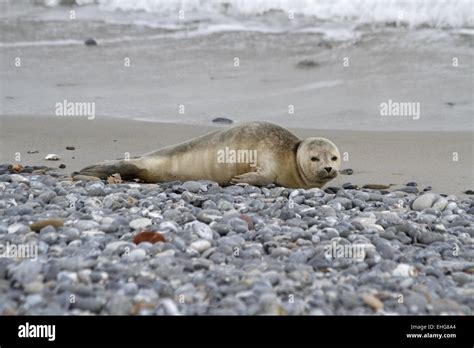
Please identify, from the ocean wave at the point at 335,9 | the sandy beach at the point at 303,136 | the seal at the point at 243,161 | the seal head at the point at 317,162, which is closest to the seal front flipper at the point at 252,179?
the seal at the point at 243,161

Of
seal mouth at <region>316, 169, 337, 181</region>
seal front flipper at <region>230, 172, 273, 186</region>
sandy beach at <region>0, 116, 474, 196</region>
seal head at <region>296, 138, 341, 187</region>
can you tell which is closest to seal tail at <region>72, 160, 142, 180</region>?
sandy beach at <region>0, 116, 474, 196</region>

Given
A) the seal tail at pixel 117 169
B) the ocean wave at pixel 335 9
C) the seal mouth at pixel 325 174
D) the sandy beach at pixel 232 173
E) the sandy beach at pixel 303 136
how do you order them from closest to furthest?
the sandy beach at pixel 232 173 → the seal mouth at pixel 325 174 → the seal tail at pixel 117 169 → the sandy beach at pixel 303 136 → the ocean wave at pixel 335 9

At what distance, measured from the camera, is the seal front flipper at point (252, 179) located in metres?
5.63

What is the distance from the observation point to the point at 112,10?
1543cm

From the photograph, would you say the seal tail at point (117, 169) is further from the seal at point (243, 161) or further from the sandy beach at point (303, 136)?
the sandy beach at point (303, 136)

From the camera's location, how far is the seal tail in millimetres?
5934

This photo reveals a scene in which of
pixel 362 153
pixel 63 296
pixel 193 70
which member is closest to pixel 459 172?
pixel 362 153

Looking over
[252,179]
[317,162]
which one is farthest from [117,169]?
[317,162]

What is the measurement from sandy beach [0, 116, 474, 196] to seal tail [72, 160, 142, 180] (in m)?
0.39

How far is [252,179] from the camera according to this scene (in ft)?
18.5

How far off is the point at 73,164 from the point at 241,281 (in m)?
Result: 3.59

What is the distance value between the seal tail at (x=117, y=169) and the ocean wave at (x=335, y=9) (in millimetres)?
8329

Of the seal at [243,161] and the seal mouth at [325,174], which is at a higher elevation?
the seal at [243,161]

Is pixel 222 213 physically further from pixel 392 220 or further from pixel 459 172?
pixel 459 172
